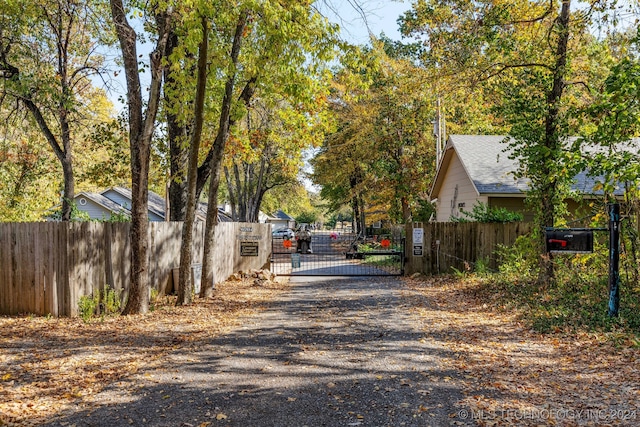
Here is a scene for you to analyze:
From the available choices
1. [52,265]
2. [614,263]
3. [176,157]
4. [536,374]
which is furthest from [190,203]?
[614,263]

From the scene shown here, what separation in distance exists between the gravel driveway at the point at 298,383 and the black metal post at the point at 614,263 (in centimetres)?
285

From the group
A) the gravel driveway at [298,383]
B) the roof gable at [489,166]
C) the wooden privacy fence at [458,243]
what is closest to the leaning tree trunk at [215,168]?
the gravel driveway at [298,383]

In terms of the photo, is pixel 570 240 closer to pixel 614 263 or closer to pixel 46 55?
pixel 614 263

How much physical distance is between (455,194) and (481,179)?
12.9 ft

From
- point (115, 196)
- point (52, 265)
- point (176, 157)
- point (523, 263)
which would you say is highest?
point (115, 196)

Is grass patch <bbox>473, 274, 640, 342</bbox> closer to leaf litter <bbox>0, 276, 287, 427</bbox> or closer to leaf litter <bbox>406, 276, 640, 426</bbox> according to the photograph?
leaf litter <bbox>406, 276, 640, 426</bbox>

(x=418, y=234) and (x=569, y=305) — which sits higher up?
(x=418, y=234)

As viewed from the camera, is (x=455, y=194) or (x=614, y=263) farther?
(x=455, y=194)

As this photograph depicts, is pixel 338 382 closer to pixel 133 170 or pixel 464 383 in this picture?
pixel 464 383

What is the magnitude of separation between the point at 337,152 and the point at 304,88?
18668 mm

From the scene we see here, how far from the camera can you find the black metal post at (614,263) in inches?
296

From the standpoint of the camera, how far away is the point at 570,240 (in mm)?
8297

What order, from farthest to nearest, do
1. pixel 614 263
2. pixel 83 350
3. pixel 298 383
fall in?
pixel 614 263, pixel 83 350, pixel 298 383

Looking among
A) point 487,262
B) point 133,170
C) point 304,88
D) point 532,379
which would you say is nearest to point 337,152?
point 487,262
